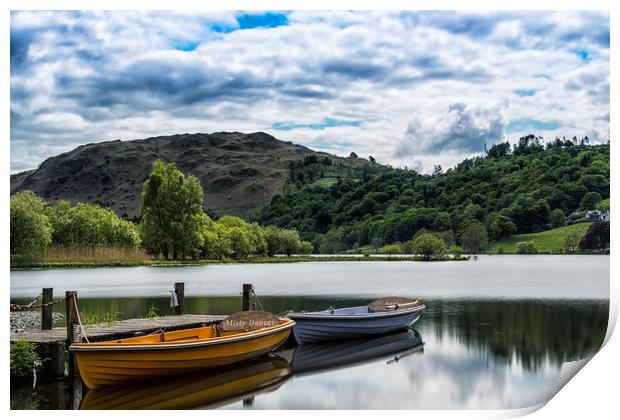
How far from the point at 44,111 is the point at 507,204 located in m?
46.0

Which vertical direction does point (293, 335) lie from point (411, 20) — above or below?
below

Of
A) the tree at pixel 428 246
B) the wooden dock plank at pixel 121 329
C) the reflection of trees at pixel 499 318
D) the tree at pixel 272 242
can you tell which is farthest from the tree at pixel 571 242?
the wooden dock plank at pixel 121 329

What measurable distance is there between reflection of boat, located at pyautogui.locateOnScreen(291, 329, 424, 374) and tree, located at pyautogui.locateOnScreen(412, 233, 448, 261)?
5611 cm

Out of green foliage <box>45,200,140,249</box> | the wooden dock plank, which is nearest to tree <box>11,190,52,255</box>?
green foliage <box>45,200,140,249</box>

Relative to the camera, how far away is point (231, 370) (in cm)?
1530

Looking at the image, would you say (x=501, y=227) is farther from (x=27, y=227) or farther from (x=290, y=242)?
(x=27, y=227)

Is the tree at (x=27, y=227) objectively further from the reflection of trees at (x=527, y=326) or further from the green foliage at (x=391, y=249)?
the green foliage at (x=391, y=249)

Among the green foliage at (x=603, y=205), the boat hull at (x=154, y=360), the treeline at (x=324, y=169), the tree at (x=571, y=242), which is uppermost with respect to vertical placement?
the treeline at (x=324, y=169)

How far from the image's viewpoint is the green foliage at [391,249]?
257ft

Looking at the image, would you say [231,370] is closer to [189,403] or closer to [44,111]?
[189,403]

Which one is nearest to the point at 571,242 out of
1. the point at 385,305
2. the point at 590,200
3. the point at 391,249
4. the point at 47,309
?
the point at 590,200

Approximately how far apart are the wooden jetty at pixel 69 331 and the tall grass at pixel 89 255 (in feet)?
109
